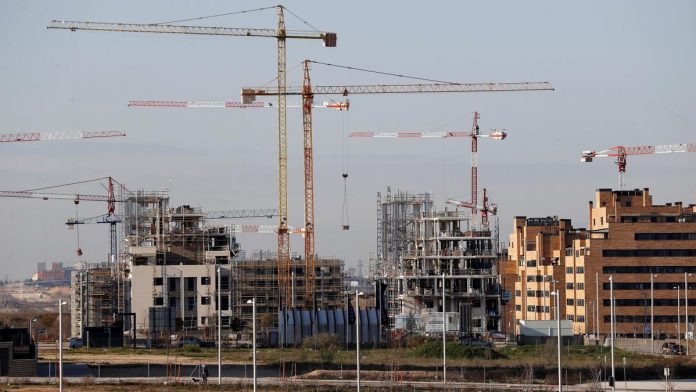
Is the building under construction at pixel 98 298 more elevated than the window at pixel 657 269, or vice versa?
the window at pixel 657 269

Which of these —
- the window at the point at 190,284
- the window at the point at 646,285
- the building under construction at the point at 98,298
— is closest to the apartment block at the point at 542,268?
the window at the point at 646,285

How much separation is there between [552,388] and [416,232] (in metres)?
73.3

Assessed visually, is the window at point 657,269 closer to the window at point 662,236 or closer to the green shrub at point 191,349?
the window at point 662,236

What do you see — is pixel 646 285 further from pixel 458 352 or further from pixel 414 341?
pixel 458 352

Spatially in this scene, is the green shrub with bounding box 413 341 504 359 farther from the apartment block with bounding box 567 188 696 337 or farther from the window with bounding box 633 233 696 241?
the window with bounding box 633 233 696 241

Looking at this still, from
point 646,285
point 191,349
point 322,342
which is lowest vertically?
point 191,349

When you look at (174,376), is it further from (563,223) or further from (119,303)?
(563,223)

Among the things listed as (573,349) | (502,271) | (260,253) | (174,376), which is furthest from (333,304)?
(174,376)

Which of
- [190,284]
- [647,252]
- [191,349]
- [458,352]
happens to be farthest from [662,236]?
[191,349]

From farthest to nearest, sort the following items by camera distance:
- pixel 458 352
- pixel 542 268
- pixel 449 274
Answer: pixel 542 268 → pixel 449 274 → pixel 458 352

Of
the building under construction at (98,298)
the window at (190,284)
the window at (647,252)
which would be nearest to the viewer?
the window at (647,252)

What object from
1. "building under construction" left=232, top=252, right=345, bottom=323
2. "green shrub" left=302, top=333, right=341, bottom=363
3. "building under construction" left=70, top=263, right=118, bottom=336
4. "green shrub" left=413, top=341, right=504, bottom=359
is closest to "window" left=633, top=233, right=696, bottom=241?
"building under construction" left=232, top=252, right=345, bottom=323

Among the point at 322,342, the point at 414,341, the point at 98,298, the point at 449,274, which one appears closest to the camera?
the point at 322,342

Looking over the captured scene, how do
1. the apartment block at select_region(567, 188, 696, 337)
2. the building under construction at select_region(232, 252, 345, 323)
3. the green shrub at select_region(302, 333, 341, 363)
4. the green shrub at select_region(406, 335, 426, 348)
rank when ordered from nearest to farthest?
the green shrub at select_region(302, 333, 341, 363)
the green shrub at select_region(406, 335, 426, 348)
the apartment block at select_region(567, 188, 696, 337)
the building under construction at select_region(232, 252, 345, 323)
